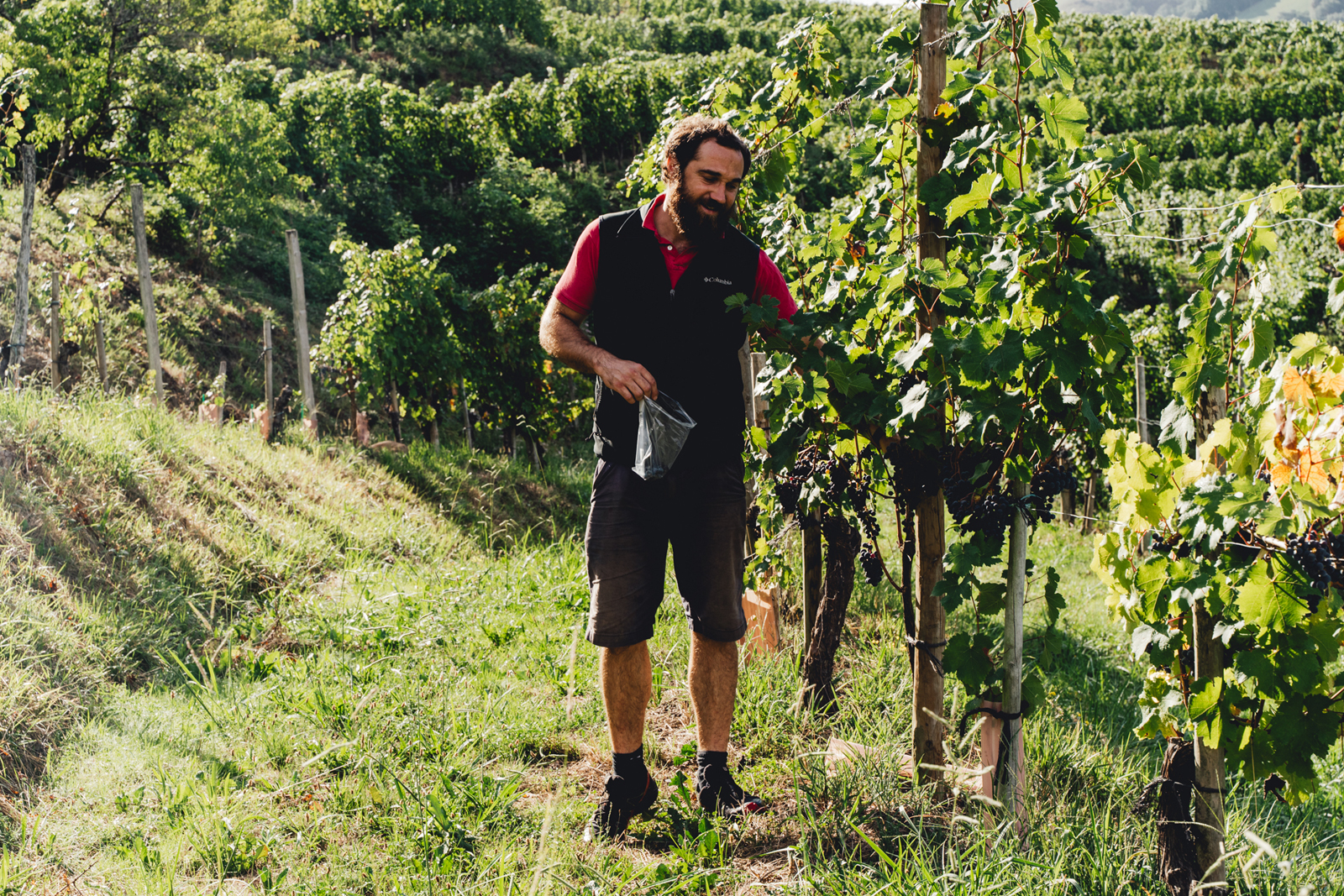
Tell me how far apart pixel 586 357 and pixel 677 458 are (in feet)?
1.19

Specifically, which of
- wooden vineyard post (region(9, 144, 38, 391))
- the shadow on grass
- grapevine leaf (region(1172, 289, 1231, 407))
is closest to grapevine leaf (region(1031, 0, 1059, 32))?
grapevine leaf (region(1172, 289, 1231, 407))

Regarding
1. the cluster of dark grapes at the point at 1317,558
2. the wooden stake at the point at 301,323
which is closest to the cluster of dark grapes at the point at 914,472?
the cluster of dark grapes at the point at 1317,558

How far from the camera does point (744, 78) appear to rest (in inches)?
161

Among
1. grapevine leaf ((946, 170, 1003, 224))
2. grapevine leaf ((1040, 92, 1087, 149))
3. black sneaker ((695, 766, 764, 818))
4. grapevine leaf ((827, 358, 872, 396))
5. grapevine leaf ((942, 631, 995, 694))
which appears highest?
grapevine leaf ((1040, 92, 1087, 149))

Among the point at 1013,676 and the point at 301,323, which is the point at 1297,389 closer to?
the point at 1013,676

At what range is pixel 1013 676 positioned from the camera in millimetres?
2129

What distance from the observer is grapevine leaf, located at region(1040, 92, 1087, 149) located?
1842mm

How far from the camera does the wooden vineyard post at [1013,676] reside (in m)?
2.10

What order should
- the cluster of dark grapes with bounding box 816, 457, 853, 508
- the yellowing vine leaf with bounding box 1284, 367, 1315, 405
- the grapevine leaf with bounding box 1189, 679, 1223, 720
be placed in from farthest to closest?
1. the cluster of dark grapes with bounding box 816, 457, 853, 508
2. the grapevine leaf with bounding box 1189, 679, 1223, 720
3. the yellowing vine leaf with bounding box 1284, 367, 1315, 405

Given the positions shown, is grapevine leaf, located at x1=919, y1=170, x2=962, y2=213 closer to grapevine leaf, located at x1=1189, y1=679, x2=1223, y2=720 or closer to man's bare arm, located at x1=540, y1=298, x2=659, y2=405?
man's bare arm, located at x1=540, y1=298, x2=659, y2=405

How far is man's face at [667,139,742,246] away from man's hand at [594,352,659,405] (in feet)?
1.44

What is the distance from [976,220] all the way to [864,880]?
1.57 meters

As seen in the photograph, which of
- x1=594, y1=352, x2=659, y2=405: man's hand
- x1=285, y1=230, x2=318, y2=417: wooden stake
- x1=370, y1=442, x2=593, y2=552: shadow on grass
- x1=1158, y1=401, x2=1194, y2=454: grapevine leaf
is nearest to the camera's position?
x1=1158, y1=401, x2=1194, y2=454: grapevine leaf

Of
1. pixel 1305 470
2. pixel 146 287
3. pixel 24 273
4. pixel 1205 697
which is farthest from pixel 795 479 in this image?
pixel 146 287
